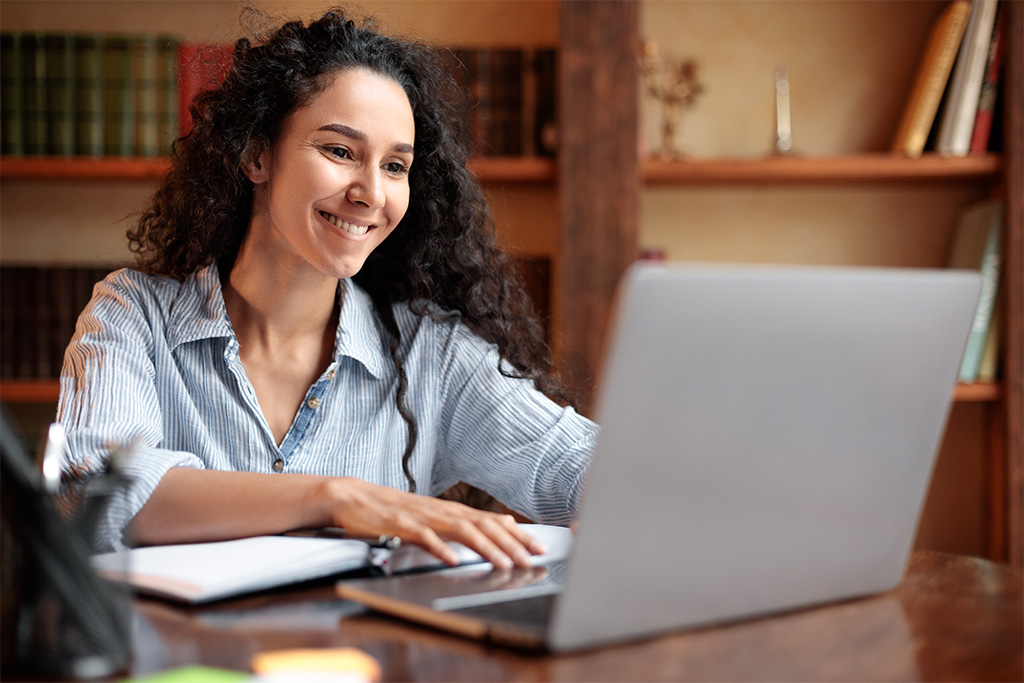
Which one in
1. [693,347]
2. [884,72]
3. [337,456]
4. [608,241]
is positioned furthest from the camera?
[884,72]

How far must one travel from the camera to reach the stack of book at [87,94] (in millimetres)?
2320

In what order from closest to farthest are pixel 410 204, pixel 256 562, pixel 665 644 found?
pixel 665 644, pixel 256 562, pixel 410 204

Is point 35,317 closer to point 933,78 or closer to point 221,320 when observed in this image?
point 221,320

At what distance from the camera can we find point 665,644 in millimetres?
633

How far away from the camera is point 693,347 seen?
595mm

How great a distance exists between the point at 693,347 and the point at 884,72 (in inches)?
88.1

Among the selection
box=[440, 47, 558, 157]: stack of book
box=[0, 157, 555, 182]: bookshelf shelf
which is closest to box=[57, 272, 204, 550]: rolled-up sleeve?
box=[0, 157, 555, 182]: bookshelf shelf

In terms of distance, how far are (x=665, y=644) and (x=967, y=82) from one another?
2053mm

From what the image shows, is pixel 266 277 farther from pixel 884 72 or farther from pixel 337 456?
pixel 884 72

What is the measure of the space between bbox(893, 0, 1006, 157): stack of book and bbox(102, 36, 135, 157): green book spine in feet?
6.11

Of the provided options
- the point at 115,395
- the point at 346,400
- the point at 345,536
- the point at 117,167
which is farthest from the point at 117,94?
the point at 345,536

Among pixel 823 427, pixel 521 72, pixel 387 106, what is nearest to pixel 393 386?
pixel 387 106

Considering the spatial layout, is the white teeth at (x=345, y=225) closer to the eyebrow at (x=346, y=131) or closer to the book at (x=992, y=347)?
the eyebrow at (x=346, y=131)

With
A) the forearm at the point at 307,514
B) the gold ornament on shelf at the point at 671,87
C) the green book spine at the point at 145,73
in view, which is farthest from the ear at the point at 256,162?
the gold ornament on shelf at the point at 671,87
